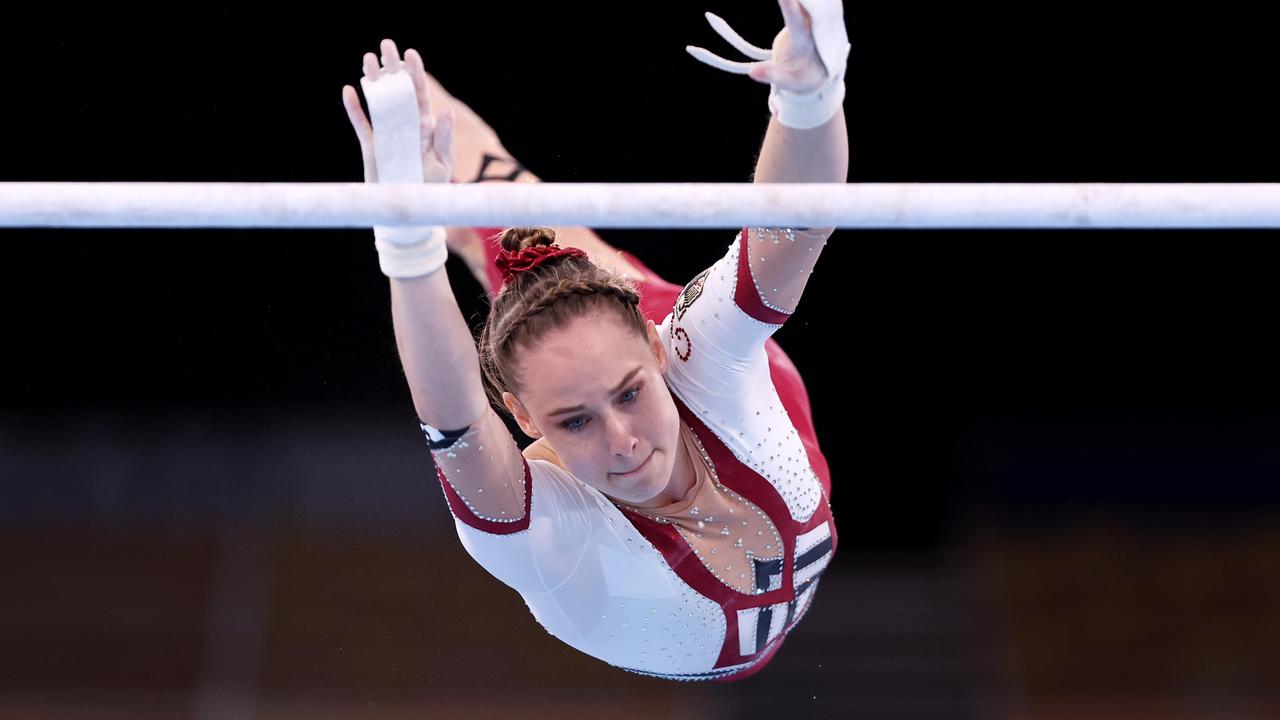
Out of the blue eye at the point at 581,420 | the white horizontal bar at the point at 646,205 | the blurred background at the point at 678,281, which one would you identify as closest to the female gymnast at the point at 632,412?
the blue eye at the point at 581,420

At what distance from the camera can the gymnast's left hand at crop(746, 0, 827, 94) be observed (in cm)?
155

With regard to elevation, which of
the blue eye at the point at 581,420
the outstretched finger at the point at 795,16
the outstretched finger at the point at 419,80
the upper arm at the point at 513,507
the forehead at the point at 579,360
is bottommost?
the upper arm at the point at 513,507

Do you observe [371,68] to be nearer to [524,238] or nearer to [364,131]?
[364,131]

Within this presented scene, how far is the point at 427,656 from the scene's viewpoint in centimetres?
353

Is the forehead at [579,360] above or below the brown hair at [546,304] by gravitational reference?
below

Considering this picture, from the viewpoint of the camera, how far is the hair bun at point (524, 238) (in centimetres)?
199

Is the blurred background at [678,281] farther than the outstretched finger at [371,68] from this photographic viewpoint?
Yes

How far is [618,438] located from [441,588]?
1977mm

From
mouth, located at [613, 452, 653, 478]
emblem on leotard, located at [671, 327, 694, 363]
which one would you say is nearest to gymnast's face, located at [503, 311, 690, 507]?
mouth, located at [613, 452, 653, 478]

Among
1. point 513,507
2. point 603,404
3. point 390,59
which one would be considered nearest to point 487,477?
point 513,507

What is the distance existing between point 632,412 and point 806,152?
44 cm

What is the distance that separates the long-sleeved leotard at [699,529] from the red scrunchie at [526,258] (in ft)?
0.73

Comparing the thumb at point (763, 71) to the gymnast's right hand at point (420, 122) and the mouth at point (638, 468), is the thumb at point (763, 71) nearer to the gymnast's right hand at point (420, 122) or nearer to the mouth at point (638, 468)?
the gymnast's right hand at point (420, 122)

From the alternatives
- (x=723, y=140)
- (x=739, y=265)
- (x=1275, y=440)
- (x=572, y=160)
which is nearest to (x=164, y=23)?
(x=572, y=160)
